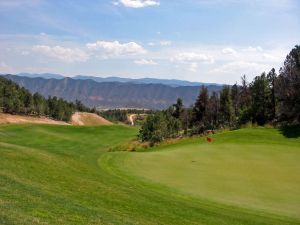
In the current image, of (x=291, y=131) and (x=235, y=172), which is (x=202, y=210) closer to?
(x=235, y=172)

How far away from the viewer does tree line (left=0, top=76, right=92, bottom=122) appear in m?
115

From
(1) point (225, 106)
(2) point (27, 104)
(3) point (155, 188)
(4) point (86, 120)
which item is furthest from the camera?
(4) point (86, 120)

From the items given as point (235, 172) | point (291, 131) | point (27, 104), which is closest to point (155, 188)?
point (235, 172)

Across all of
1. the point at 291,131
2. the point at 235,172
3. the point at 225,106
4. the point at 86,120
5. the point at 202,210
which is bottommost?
the point at 86,120

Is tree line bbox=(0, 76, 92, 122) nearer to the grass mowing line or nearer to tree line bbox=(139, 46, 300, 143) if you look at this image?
tree line bbox=(139, 46, 300, 143)

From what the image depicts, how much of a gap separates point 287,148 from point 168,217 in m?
20.6

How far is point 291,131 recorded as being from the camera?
1688 inches

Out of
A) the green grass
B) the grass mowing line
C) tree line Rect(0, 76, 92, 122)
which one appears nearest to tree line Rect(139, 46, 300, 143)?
the green grass

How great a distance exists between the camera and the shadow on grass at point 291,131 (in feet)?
134

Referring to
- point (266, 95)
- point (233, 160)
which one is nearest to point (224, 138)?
point (233, 160)

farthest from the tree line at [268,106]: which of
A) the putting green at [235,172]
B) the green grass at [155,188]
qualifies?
the green grass at [155,188]

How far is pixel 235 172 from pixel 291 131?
21.0 m

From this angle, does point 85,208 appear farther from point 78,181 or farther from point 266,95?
point 266,95

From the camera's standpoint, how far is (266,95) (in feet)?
209
